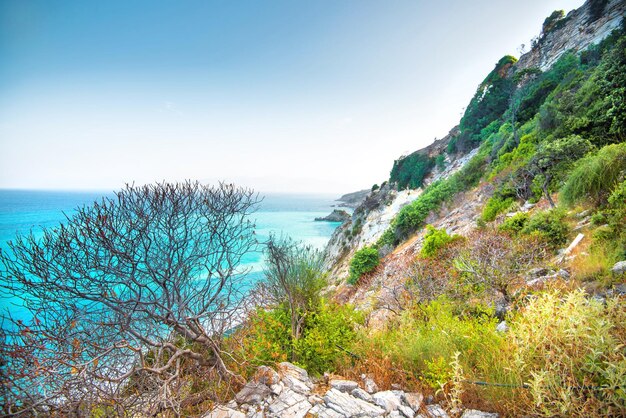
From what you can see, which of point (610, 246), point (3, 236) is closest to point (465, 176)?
point (610, 246)

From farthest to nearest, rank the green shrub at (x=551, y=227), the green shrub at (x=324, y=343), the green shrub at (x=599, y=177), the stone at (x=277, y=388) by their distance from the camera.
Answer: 1. the green shrub at (x=551, y=227)
2. the green shrub at (x=599, y=177)
3. the green shrub at (x=324, y=343)
4. the stone at (x=277, y=388)

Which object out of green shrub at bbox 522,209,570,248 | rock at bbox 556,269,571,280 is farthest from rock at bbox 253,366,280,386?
green shrub at bbox 522,209,570,248

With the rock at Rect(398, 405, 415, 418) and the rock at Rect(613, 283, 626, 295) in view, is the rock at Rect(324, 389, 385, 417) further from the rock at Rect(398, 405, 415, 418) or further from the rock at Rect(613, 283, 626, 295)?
the rock at Rect(613, 283, 626, 295)

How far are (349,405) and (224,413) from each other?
4.97ft

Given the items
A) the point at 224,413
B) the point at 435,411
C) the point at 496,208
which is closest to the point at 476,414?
the point at 435,411

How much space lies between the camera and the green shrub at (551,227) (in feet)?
23.9

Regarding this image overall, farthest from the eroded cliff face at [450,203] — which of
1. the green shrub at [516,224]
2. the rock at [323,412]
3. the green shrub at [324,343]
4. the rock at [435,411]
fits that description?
the rock at [323,412]

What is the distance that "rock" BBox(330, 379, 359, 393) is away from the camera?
11.3 feet

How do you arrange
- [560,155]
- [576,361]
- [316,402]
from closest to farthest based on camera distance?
1. [576,361]
2. [316,402]
3. [560,155]

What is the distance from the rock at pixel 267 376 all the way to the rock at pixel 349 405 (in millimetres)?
Result: 727

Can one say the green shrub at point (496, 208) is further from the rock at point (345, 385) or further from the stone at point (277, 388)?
the stone at point (277, 388)

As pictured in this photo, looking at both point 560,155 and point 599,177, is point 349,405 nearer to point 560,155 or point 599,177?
point 599,177

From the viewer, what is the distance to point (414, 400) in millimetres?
3164

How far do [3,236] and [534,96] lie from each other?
4019 centimetres
